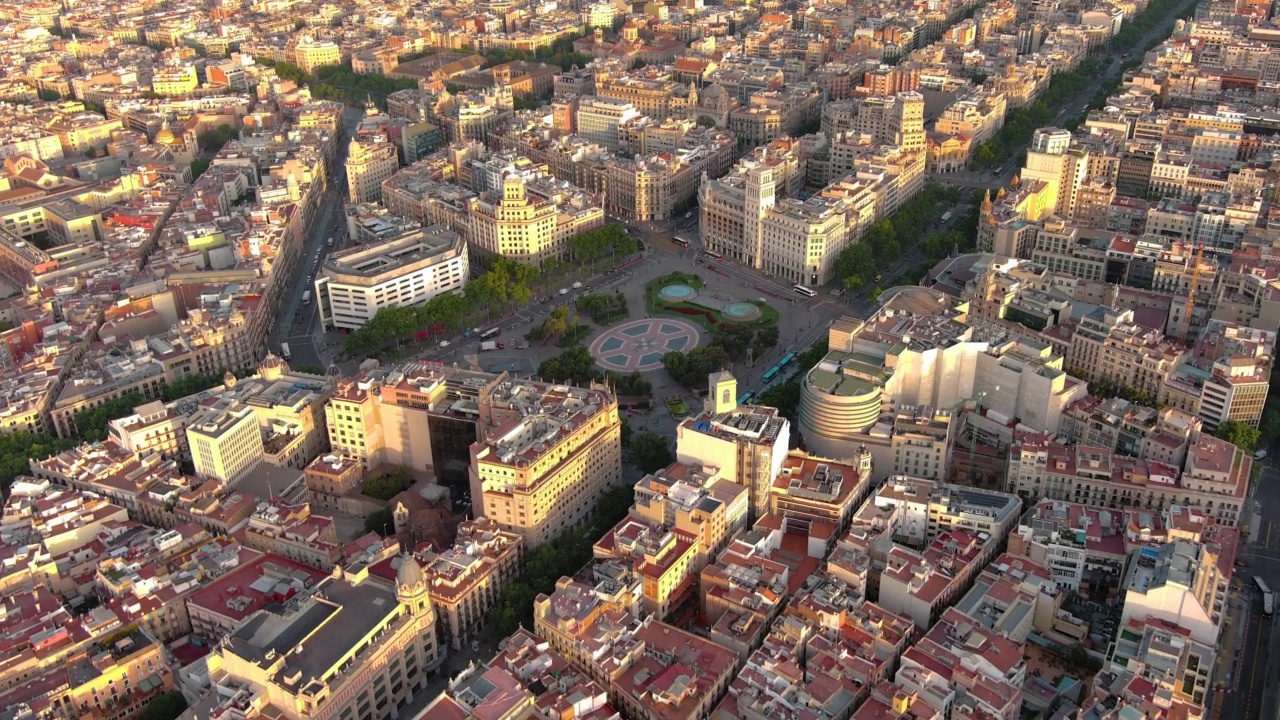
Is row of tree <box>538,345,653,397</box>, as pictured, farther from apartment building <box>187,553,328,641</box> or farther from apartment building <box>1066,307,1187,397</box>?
apartment building <box>1066,307,1187,397</box>

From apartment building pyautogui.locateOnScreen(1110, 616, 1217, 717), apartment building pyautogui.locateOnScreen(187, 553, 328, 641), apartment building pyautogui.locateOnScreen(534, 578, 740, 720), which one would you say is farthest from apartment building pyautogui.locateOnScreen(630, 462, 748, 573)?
apartment building pyautogui.locateOnScreen(1110, 616, 1217, 717)

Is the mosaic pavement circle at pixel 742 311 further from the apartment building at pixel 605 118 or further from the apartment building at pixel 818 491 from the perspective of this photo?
the apartment building at pixel 605 118

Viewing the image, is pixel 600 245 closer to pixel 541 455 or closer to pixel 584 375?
pixel 584 375

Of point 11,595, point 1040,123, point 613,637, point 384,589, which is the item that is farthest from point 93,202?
point 1040,123

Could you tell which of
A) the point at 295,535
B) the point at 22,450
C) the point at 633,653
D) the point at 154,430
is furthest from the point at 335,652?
the point at 22,450

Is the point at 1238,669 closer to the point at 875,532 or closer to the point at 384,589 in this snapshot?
the point at 875,532

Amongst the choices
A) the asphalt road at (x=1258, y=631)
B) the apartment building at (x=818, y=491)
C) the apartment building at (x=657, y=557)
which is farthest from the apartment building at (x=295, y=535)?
the asphalt road at (x=1258, y=631)
